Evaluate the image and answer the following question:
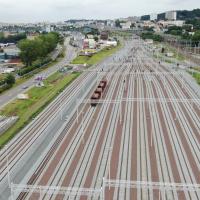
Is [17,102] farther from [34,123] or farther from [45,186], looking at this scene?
[45,186]

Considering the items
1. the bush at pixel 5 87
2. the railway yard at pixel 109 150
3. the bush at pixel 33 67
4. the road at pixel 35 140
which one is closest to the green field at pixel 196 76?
the railway yard at pixel 109 150

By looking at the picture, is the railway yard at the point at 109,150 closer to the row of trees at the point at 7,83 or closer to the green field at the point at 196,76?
the green field at the point at 196,76

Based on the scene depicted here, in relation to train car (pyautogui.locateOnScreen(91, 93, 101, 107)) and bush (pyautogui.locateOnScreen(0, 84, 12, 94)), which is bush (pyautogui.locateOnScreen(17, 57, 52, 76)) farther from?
train car (pyautogui.locateOnScreen(91, 93, 101, 107))

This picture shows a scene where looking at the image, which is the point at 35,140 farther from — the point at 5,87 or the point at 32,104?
the point at 5,87

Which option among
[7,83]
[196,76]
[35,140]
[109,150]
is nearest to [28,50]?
[7,83]

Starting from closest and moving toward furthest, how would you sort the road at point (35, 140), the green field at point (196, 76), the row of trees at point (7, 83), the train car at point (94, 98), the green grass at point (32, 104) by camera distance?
the road at point (35, 140) → the green grass at point (32, 104) → the train car at point (94, 98) → the row of trees at point (7, 83) → the green field at point (196, 76)
